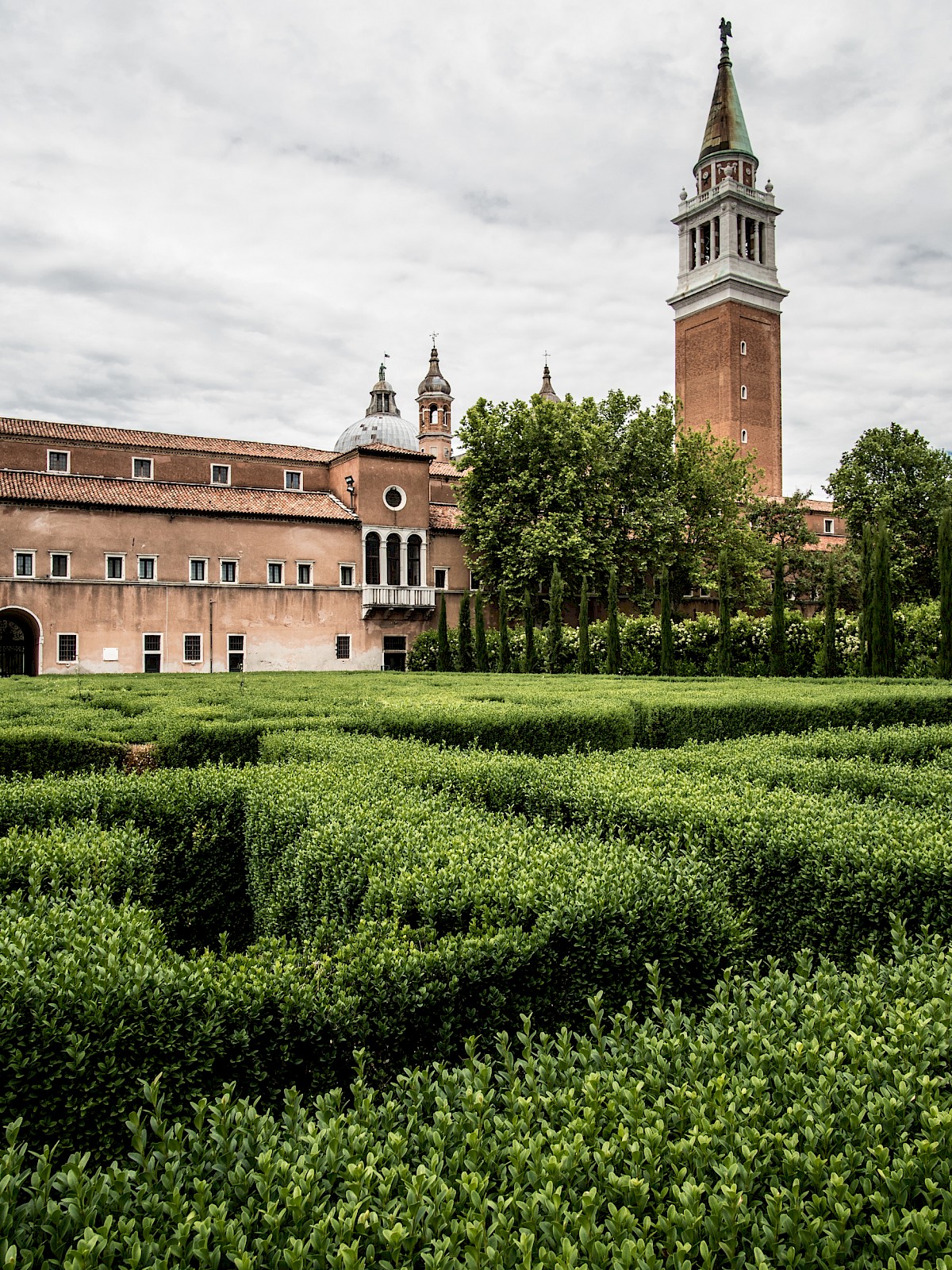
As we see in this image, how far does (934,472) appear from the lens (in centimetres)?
3759

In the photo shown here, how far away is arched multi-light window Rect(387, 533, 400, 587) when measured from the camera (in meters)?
40.6

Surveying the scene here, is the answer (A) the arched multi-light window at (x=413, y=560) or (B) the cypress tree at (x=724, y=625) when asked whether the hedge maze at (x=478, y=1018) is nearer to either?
(B) the cypress tree at (x=724, y=625)

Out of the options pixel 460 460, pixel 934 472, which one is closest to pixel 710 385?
pixel 934 472

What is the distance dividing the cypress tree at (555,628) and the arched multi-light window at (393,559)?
1156cm

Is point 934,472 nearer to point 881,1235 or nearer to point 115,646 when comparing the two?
point 115,646

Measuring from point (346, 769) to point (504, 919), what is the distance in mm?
2801

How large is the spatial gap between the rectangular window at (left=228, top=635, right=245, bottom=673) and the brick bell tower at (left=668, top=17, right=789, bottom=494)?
98.9 ft

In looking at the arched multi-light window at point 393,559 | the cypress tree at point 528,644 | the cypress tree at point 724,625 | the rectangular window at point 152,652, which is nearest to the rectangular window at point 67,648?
the rectangular window at point 152,652

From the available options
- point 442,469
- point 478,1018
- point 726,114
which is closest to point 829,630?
point 478,1018

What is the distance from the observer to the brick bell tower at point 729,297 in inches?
2000

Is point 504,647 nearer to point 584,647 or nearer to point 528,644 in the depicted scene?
point 528,644

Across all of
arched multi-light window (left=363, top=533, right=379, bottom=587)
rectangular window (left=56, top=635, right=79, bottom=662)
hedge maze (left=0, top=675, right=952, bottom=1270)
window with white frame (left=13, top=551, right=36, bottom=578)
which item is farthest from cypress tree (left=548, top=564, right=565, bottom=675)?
hedge maze (left=0, top=675, right=952, bottom=1270)

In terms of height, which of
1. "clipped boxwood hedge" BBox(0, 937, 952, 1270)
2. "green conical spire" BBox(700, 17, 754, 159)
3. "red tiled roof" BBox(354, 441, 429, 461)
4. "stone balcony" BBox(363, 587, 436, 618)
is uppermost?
"green conical spire" BBox(700, 17, 754, 159)

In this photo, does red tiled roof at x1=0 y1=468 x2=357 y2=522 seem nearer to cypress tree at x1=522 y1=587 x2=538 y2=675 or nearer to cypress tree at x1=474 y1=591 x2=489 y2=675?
cypress tree at x1=474 y1=591 x2=489 y2=675
